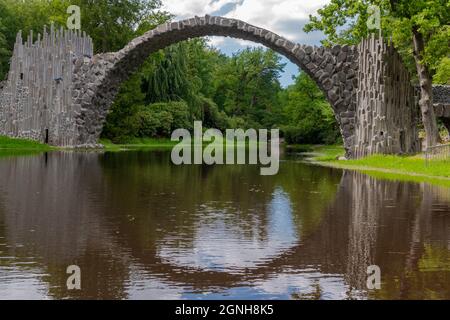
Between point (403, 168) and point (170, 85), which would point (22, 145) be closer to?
point (403, 168)

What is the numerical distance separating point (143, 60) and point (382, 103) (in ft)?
59.2

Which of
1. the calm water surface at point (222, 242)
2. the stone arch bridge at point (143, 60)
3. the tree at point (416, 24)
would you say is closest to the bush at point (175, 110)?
the stone arch bridge at point (143, 60)

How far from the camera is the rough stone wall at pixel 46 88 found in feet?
149

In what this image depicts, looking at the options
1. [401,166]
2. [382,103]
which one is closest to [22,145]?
[382,103]

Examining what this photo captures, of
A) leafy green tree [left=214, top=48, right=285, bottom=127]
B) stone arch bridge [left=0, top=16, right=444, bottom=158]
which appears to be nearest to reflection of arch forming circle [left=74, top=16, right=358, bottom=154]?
stone arch bridge [left=0, top=16, right=444, bottom=158]

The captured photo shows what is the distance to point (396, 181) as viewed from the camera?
1991 cm

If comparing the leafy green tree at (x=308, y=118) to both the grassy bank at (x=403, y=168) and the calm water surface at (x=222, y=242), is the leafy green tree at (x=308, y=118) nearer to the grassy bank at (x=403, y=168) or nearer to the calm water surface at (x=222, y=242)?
the grassy bank at (x=403, y=168)

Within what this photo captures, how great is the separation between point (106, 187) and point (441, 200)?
7800mm

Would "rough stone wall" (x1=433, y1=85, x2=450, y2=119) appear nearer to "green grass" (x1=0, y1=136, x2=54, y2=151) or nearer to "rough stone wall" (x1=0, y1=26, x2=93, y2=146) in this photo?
"rough stone wall" (x1=0, y1=26, x2=93, y2=146)

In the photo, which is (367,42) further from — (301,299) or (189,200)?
(301,299)

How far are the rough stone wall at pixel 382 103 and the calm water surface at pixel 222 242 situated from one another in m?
14.8

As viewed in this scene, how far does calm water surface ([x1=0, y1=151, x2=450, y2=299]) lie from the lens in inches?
A: 262

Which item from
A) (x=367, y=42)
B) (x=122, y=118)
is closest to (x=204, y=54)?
(x=122, y=118)

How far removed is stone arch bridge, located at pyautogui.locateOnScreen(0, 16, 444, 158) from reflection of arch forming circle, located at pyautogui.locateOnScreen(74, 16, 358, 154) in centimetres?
5
